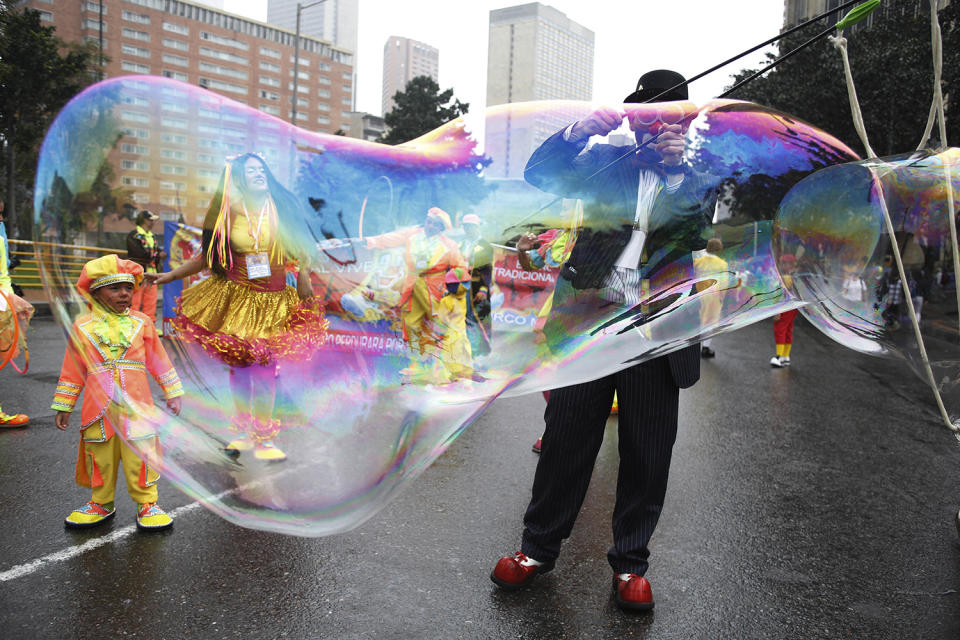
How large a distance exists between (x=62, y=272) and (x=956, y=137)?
15265mm

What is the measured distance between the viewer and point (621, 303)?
258 cm

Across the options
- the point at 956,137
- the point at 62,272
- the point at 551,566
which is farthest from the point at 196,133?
the point at 956,137

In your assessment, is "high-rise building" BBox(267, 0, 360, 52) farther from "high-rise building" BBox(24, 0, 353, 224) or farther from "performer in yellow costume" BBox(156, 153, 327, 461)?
"performer in yellow costume" BBox(156, 153, 327, 461)

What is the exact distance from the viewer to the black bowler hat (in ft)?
8.91

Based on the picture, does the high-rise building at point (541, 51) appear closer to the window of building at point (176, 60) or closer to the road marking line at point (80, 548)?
the road marking line at point (80, 548)

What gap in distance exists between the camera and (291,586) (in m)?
2.74

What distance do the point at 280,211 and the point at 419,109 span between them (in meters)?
28.6

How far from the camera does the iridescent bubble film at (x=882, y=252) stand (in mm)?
2535

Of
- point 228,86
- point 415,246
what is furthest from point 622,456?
point 228,86

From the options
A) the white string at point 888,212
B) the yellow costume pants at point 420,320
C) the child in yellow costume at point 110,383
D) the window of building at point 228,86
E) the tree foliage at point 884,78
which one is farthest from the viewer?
the window of building at point 228,86

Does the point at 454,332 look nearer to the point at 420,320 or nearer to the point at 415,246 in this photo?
the point at 420,320

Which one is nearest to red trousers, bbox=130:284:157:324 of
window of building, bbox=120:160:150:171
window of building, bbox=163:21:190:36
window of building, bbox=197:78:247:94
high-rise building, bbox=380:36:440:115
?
window of building, bbox=120:160:150:171

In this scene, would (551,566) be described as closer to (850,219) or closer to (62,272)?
(850,219)

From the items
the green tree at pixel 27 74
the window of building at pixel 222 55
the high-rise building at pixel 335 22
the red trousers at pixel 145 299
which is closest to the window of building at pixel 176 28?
the window of building at pixel 222 55
